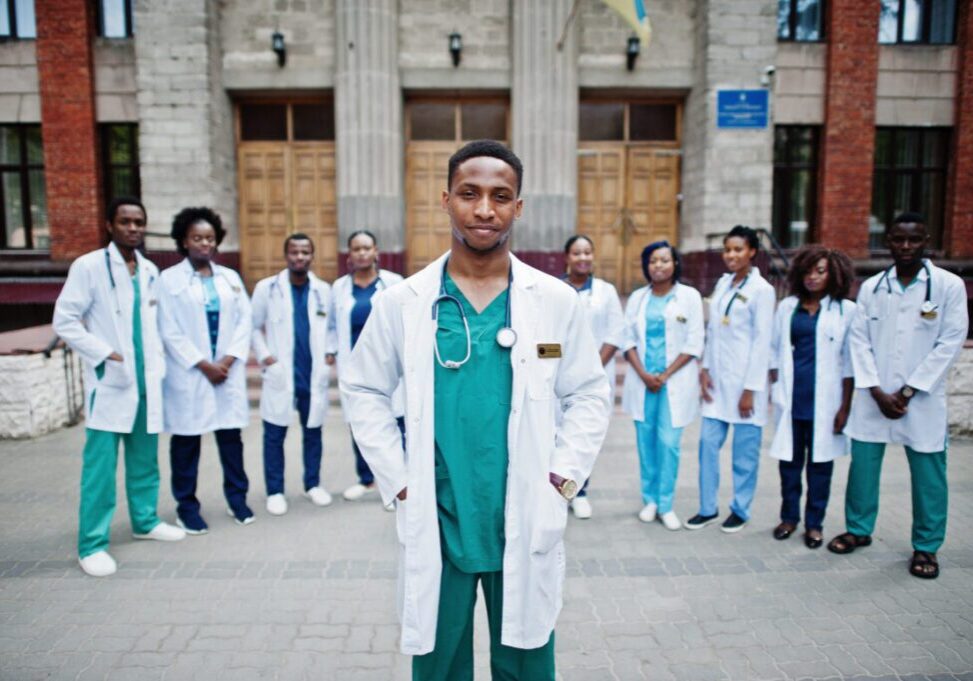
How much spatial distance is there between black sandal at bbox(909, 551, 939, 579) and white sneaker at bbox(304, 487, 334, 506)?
4288 mm

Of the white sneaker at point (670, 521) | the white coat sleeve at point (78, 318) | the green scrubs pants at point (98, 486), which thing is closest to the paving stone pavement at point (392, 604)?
the white sneaker at point (670, 521)

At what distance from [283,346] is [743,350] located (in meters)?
3.69

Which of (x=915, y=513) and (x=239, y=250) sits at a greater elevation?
(x=239, y=250)

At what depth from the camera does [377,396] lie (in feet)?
7.80

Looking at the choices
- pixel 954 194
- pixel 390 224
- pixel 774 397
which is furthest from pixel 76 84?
pixel 954 194

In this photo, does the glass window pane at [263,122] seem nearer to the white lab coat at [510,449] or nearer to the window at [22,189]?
the window at [22,189]

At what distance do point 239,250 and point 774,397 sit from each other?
12.1 m

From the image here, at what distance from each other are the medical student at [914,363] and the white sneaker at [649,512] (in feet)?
5.14

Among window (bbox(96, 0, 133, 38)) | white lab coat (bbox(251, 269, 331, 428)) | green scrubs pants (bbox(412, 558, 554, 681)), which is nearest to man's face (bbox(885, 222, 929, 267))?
green scrubs pants (bbox(412, 558, 554, 681))

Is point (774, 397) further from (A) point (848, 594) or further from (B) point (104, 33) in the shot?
(B) point (104, 33)

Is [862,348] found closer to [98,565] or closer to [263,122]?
[98,565]

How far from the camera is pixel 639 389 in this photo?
17.1 feet

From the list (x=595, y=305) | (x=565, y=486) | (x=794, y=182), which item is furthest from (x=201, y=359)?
(x=794, y=182)

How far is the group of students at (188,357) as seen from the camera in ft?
14.1
